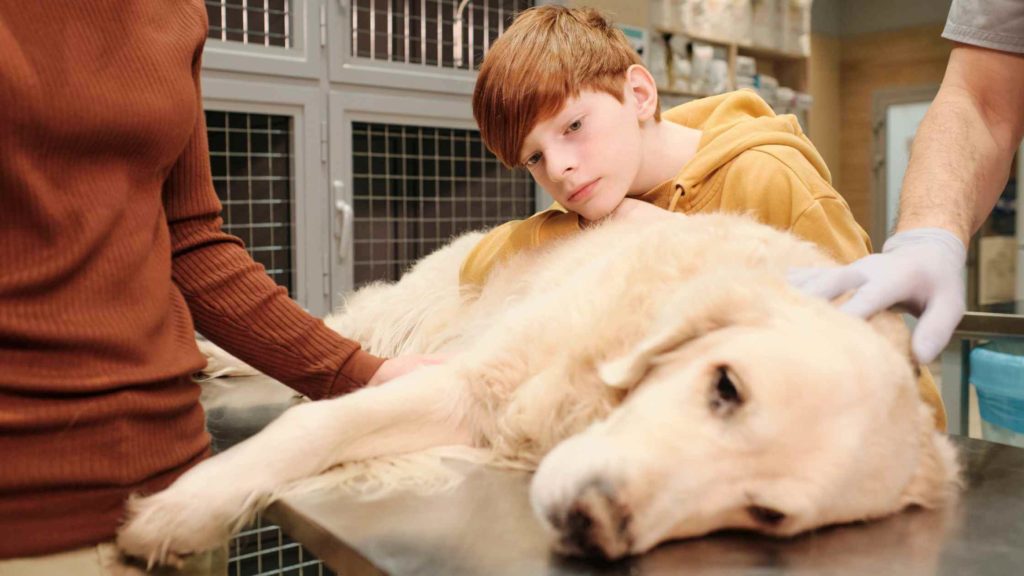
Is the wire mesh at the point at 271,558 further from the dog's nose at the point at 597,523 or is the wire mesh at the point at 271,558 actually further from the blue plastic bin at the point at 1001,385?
the blue plastic bin at the point at 1001,385

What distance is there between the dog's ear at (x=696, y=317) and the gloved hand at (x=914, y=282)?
3.5 inches

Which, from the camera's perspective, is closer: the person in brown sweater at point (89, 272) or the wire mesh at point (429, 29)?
the person in brown sweater at point (89, 272)

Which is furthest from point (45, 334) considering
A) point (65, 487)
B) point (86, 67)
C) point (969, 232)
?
point (969, 232)

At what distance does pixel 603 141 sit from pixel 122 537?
89cm

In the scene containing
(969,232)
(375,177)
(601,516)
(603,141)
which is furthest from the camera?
(375,177)

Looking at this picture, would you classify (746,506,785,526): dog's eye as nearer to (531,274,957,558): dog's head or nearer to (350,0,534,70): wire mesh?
(531,274,957,558): dog's head

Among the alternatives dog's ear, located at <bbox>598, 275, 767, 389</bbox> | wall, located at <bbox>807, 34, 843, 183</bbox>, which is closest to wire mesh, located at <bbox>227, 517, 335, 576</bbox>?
dog's ear, located at <bbox>598, 275, 767, 389</bbox>

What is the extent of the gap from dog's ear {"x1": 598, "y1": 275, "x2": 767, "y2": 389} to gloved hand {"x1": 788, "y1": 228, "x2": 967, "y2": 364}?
9 centimetres

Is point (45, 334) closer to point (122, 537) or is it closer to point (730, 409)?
point (122, 537)

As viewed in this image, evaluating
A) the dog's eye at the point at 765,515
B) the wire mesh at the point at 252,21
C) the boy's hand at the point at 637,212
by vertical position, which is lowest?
the dog's eye at the point at 765,515

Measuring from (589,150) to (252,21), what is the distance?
72.7 inches

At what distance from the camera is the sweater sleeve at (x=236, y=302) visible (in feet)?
3.51

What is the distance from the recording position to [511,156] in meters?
1.44

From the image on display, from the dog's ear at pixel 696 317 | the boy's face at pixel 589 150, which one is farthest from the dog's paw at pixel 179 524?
the boy's face at pixel 589 150
